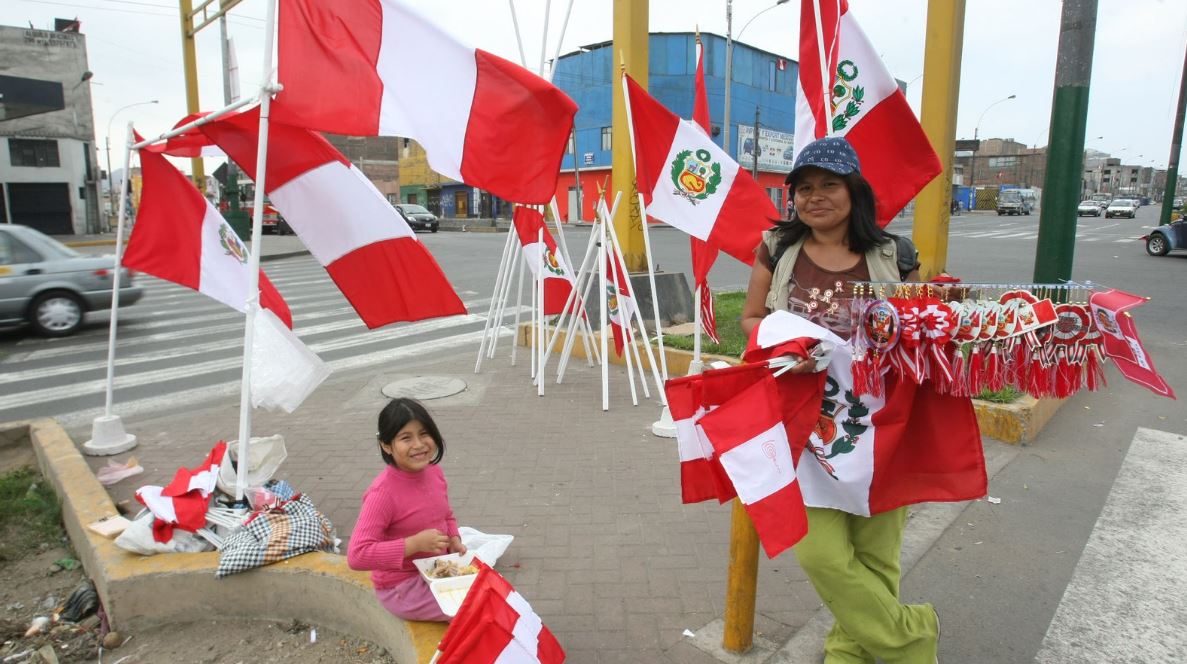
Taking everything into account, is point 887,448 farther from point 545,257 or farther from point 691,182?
point 545,257

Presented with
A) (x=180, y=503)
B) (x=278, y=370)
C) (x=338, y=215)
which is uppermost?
(x=338, y=215)

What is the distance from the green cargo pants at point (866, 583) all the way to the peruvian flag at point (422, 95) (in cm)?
192

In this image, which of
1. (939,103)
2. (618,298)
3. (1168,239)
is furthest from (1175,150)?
(618,298)

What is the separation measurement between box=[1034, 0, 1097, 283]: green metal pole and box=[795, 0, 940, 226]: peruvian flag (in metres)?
2.95

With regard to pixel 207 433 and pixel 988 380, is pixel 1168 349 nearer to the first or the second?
pixel 988 380

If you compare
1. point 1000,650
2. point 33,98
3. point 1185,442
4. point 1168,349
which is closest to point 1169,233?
point 1168,349

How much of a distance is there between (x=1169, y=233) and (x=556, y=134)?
23190 mm

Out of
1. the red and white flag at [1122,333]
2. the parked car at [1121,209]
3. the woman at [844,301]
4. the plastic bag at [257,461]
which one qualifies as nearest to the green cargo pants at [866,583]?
the woman at [844,301]

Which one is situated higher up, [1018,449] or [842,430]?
[842,430]

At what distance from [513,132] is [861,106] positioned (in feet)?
5.54

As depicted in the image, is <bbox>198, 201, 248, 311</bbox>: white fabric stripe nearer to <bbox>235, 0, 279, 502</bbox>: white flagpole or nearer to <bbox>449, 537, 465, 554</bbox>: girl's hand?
<bbox>235, 0, 279, 502</bbox>: white flagpole

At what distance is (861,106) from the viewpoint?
3516 mm

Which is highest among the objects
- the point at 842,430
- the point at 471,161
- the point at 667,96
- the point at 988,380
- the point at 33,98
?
the point at 667,96

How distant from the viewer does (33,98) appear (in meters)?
21.0
